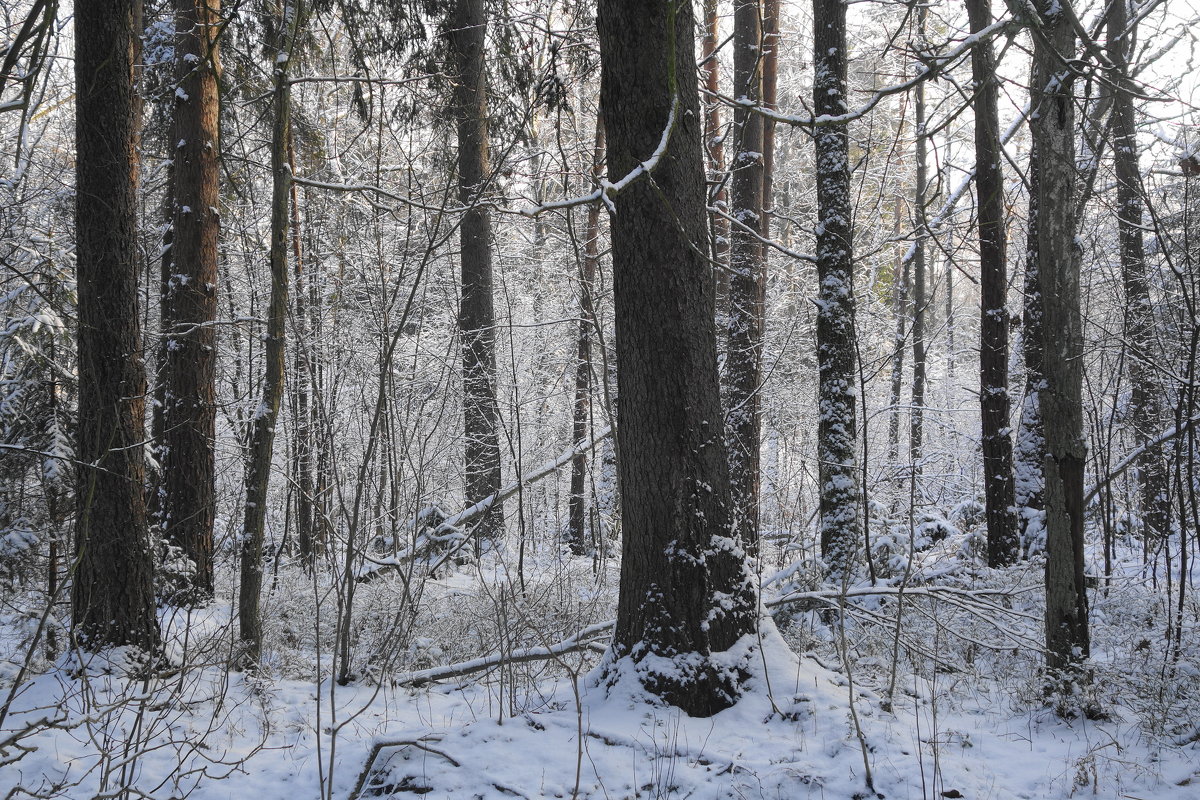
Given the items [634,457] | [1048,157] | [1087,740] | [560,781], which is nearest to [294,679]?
[560,781]

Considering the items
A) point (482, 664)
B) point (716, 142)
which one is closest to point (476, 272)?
point (716, 142)

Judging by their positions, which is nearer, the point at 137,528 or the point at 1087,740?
the point at 1087,740

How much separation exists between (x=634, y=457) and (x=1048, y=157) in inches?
108

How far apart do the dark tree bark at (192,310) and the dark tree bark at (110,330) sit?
2.28 metres

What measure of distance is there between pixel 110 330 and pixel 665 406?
11.1 ft

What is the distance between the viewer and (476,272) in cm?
1073

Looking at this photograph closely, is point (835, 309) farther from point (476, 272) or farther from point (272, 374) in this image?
point (476, 272)

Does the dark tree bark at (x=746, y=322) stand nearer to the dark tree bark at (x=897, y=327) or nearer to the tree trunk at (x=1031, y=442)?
the tree trunk at (x=1031, y=442)

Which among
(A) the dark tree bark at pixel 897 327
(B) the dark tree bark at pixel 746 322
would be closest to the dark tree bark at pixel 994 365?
(B) the dark tree bark at pixel 746 322

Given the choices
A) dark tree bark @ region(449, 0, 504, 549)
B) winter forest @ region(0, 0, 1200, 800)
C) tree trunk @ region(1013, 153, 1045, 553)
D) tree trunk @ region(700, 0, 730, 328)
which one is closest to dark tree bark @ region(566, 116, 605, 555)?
dark tree bark @ region(449, 0, 504, 549)

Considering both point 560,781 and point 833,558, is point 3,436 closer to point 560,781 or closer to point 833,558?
point 560,781

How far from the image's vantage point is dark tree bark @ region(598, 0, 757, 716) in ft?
12.1

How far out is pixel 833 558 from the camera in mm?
6211

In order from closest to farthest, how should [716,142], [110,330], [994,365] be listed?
[110,330]
[994,365]
[716,142]
